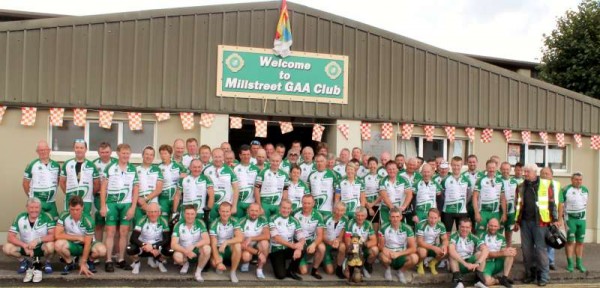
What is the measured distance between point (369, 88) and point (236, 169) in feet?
14.7

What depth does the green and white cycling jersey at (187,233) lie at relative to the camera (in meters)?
8.93

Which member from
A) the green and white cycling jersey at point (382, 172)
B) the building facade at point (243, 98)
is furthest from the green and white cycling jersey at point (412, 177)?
the building facade at point (243, 98)

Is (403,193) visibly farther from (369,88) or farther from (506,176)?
(369,88)

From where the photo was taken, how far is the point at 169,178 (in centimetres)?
973

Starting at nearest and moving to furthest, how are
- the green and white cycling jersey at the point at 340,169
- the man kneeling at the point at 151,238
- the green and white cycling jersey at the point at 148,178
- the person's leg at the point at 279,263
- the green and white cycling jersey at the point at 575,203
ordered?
the man kneeling at the point at 151,238 → the person's leg at the point at 279,263 → the green and white cycling jersey at the point at 148,178 → the green and white cycling jersey at the point at 575,203 → the green and white cycling jersey at the point at 340,169

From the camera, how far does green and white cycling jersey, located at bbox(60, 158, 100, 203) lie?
9.19 metres

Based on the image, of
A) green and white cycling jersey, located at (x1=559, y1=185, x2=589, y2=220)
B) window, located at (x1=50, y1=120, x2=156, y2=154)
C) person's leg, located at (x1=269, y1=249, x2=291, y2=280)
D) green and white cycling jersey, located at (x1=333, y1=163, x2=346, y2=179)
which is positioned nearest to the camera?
person's leg, located at (x1=269, y1=249, x2=291, y2=280)

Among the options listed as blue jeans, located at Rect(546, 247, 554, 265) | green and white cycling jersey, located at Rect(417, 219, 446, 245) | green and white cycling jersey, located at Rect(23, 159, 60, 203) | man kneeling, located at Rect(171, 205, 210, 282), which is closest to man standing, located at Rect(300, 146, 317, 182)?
green and white cycling jersey, located at Rect(417, 219, 446, 245)

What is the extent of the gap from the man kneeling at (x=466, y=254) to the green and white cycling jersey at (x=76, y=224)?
5.49 meters

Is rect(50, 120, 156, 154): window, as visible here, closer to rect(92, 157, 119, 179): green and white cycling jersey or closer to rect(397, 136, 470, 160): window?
rect(92, 157, 119, 179): green and white cycling jersey

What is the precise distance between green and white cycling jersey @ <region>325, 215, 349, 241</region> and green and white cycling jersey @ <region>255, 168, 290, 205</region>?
992 millimetres

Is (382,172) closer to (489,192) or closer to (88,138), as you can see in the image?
(489,192)

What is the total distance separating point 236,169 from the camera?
10.0m

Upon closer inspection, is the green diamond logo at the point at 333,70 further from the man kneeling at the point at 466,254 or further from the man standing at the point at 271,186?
the man kneeling at the point at 466,254
